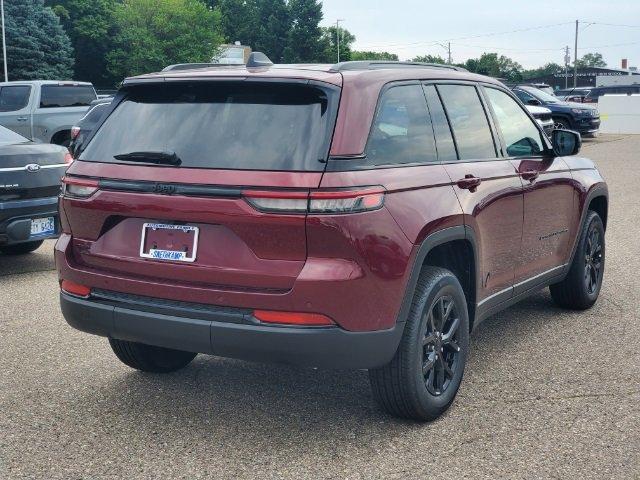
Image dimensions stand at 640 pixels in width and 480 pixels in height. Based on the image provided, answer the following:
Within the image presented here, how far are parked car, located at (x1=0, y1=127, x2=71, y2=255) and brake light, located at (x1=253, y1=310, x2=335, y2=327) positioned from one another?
4856 mm

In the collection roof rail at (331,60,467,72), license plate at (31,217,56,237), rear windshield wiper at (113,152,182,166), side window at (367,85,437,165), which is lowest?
license plate at (31,217,56,237)

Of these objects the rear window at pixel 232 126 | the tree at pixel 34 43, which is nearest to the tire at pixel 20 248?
the rear window at pixel 232 126

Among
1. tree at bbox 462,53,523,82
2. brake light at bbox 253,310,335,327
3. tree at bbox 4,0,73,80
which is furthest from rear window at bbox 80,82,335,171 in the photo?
tree at bbox 462,53,523,82

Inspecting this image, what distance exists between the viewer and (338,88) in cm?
394

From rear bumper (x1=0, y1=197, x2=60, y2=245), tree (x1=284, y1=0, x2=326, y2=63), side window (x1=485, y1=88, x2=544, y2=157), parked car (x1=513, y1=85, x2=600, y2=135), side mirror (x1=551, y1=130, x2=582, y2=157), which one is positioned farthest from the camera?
tree (x1=284, y1=0, x2=326, y2=63)

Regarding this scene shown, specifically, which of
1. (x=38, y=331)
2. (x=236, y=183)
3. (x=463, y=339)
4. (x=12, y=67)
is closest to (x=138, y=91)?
(x=236, y=183)

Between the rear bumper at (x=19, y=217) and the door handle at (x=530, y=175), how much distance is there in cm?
469

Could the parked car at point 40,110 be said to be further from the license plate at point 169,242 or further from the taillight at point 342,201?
the taillight at point 342,201

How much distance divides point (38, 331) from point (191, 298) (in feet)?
8.57

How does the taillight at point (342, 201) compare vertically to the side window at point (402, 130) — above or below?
below

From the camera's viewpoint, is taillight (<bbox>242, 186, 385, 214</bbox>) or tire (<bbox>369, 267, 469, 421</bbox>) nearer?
taillight (<bbox>242, 186, 385, 214</bbox>)

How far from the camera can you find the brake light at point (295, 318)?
376 cm

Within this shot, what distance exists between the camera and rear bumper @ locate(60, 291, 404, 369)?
376cm

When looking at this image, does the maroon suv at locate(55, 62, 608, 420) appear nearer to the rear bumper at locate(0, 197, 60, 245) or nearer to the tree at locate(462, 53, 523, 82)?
the rear bumper at locate(0, 197, 60, 245)
